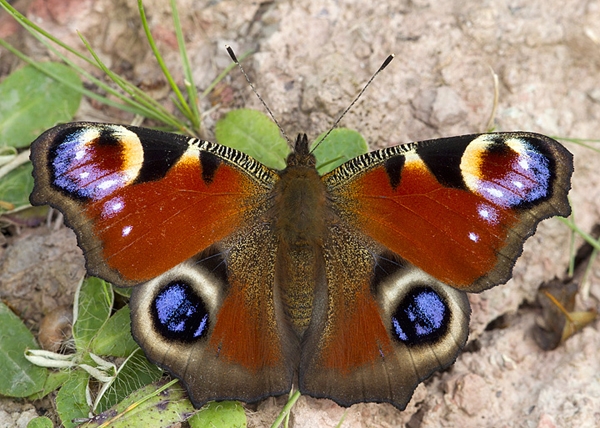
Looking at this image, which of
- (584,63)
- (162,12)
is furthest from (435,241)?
(162,12)

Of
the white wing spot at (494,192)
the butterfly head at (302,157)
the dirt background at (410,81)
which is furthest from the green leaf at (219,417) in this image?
the white wing spot at (494,192)

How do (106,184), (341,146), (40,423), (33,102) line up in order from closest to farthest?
(106,184) → (40,423) → (341,146) → (33,102)

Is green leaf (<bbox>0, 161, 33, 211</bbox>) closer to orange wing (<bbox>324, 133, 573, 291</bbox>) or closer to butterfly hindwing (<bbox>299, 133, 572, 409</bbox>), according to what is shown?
butterfly hindwing (<bbox>299, 133, 572, 409</bbox>)

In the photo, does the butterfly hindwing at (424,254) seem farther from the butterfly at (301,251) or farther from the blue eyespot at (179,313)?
the blue eyespot at (179,313)

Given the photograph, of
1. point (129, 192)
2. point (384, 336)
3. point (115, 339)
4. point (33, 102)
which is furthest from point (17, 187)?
point (384, 336)

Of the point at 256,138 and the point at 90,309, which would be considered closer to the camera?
the point at 90,309

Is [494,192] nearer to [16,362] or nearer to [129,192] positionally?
[129,192]
